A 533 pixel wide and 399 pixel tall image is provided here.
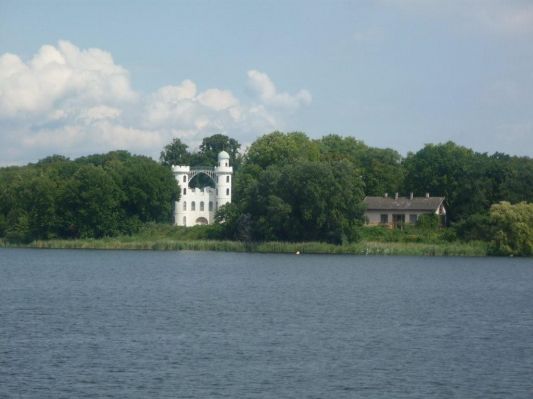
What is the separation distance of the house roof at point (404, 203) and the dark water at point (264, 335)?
35.5 metres

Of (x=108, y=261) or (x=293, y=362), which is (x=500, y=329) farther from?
(x=108, y=261)

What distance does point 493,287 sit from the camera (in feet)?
167

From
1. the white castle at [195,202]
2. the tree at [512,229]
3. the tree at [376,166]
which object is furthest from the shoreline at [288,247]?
the tree at [376,166]

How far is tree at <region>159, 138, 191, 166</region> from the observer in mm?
136500

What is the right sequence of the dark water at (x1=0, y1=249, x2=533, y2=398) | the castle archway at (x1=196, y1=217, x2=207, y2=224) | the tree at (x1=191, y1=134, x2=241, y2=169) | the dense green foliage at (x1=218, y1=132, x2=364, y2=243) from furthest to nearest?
1. the tree at (x1=191, y1=134, x2=241, y2=169)
2. the castle archway at (x1=196, y1=217, x2=207, y2=224)
3. the dense green foliage at (x1=218, y1=132, x2=364, y2=243)
4. the dark water at (x1=0, y1=249, x2=533, y2=398)

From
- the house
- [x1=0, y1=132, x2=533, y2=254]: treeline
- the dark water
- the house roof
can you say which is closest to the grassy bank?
[x1=0, y1=132, x2=533, y2=254]: treeline

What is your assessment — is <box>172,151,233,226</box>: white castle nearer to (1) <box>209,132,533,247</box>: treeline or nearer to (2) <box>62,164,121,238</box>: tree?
(1) <box>209,132,533,247</box>: treeline

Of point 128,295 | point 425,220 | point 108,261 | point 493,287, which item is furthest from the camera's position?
point 425,220

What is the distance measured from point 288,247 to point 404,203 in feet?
65.1

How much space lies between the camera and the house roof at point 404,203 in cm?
9406

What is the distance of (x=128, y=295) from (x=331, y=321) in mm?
12347

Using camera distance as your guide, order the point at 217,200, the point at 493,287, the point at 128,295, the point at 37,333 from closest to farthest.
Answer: the point at 37,333, the point at 128,295, the point at 493,287, the point at 217,200

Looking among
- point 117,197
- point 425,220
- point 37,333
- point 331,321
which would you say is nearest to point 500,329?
point 331,321

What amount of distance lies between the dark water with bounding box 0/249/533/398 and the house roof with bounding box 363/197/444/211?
116 feet
